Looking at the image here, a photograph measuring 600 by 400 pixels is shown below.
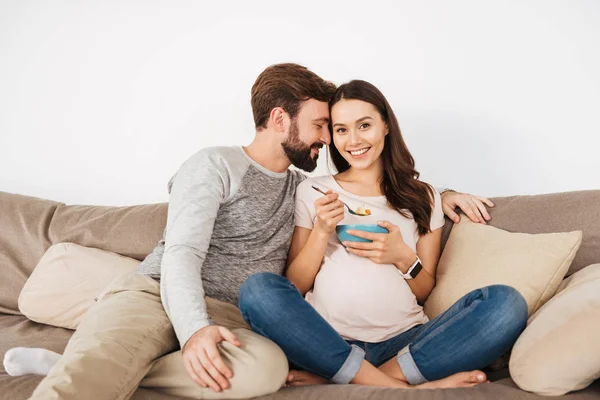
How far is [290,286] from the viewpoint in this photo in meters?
1.60

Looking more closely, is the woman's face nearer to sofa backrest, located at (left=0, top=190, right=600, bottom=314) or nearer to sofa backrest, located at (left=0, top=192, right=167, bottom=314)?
sofa backrest, located at (left=0, top=190, right=600, bottom=314)

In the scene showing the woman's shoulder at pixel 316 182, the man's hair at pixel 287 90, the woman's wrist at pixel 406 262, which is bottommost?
the woman's wrist at pixel 406 262

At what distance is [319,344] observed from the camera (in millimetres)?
1506

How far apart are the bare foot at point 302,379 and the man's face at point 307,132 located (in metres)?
0.73

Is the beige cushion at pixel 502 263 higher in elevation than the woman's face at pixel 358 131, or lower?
lower

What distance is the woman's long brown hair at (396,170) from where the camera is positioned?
1.94m

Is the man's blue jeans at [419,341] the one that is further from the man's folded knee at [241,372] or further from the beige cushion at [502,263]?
the beige cushion at [502,263]

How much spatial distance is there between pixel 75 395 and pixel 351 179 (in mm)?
1109

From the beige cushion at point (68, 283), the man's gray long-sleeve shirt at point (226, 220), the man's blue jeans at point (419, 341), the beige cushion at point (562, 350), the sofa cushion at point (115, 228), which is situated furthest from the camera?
the sofa cushion at point (115, 228)

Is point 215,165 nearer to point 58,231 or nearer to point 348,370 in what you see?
point 348,370

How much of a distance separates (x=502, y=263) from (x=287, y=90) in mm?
862

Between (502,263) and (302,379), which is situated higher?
(502,263)

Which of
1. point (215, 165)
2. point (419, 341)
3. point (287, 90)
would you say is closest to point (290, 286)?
point (419, 341)

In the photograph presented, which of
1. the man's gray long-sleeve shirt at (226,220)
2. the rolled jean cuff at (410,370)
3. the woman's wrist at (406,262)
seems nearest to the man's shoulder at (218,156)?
the man's gray long-sleeve shirt at (226,220)
